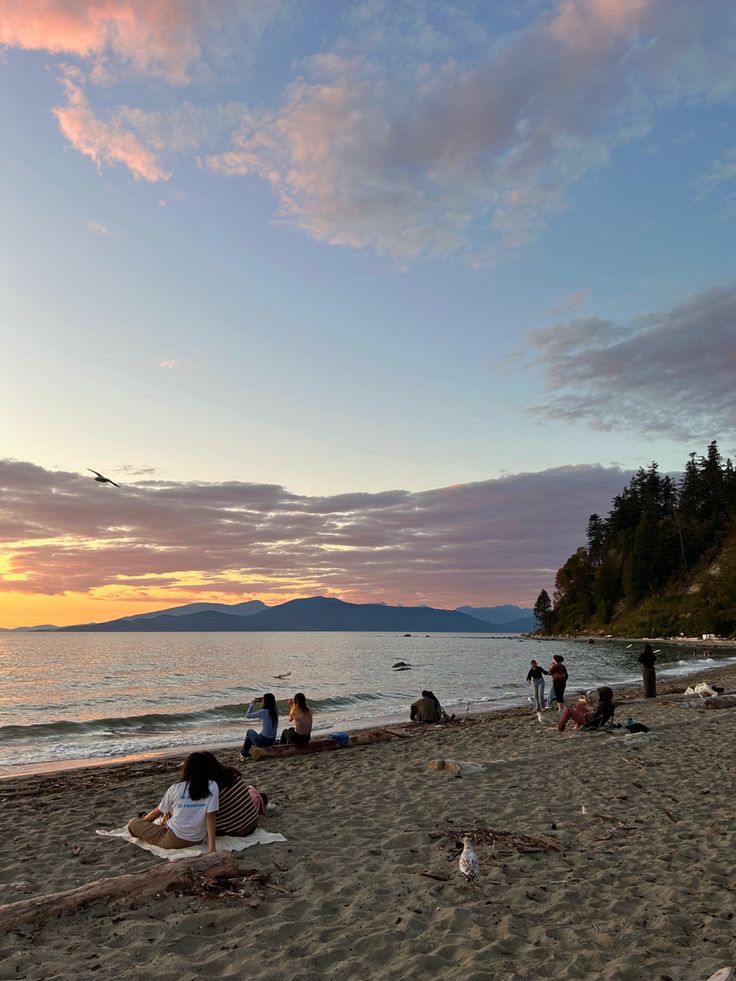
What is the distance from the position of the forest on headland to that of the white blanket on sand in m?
91.0

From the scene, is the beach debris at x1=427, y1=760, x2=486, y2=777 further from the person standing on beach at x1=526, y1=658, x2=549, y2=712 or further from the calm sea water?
the person standing on beach at x1=526, y1=658, x2=549, y2=712

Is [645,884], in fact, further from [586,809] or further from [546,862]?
[586,809]

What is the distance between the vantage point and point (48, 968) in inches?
195

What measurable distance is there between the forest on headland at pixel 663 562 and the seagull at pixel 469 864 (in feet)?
297

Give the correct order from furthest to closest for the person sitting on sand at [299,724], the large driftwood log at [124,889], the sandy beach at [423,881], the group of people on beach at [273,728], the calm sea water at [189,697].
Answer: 1. the calm sea water at [189,697]
2. the person sitting on sand at [299,724]
3. the group of people on beach at [273,728]
4. the large driftwood log at [124,889]
5. the sandy beach at [423,881]

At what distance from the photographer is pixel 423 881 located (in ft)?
22.1

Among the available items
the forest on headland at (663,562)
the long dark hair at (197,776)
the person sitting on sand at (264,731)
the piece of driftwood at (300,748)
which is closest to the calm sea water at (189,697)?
the person sitting on sand at (264,731)

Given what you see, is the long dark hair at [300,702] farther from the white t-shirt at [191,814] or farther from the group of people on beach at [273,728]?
the white t-shirt at [191,814]

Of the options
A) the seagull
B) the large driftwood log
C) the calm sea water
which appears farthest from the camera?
the calm sea water

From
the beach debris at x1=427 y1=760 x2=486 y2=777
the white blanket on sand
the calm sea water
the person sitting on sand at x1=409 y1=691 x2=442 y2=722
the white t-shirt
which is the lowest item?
the calm sea water

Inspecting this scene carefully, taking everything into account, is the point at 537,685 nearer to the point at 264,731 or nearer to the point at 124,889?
the point at 264,731

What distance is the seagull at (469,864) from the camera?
6805mm

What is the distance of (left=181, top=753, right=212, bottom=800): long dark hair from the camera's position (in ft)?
24.9

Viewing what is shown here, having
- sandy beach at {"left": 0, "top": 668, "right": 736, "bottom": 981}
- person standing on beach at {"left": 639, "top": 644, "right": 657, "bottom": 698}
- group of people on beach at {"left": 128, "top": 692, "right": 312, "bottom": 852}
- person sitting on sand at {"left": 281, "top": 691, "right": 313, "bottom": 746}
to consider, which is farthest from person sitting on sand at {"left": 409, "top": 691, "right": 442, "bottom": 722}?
group of people on beach at {"left": 128, "top": 692, "right": 312, "bottom": 852}
